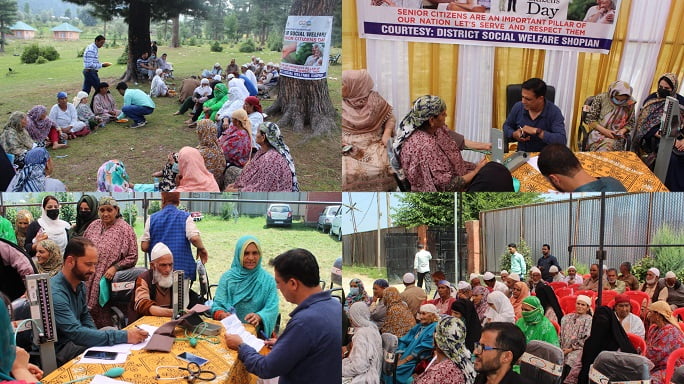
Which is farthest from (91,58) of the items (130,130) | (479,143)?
(479,143)

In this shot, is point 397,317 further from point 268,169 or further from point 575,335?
point 268,169

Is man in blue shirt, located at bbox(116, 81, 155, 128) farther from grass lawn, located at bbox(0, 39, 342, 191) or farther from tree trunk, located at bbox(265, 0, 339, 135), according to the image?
tree trunk, located at bbox(265, 0, 339, 135)


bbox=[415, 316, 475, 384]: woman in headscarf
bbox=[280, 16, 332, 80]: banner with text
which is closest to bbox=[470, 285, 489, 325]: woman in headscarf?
bbox=[415, 316, 475, 384]: woman in headscarf

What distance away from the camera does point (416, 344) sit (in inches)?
142

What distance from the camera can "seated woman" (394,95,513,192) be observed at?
3.70 m

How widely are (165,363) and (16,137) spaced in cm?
289

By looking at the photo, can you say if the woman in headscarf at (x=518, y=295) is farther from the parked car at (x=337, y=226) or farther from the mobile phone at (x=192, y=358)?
the mobile phone at (x=192, y=358)

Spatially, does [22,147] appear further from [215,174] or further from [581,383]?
[581,383]

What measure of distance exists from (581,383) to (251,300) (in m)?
1.83

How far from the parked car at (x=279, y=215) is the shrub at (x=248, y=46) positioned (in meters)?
2.49

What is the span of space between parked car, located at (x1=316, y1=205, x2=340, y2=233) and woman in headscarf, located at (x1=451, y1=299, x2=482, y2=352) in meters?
0.81

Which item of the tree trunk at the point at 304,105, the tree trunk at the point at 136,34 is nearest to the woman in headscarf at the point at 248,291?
the tree trunk at the point at 304,105

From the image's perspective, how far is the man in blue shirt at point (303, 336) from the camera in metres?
2.43

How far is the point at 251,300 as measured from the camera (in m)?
3.60
